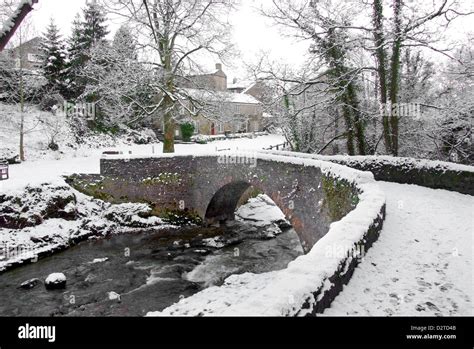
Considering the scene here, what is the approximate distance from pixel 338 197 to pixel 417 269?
4.66 m

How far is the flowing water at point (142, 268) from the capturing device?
1125cm

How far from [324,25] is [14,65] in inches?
813

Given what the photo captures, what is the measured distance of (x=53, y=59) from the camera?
30984mm

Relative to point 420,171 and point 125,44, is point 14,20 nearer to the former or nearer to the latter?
point 420,171

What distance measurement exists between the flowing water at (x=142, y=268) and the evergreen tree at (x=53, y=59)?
19.2 meters

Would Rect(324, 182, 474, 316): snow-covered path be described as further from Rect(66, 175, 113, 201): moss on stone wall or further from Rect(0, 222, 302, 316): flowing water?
Rect(66, 175, 113, 201): moss on stone wall

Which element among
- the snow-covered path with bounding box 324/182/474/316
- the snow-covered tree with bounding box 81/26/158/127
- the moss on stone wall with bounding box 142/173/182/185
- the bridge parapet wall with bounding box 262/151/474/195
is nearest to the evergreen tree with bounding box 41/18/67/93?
the snow-covered tree with bounding box 81/26/158/127

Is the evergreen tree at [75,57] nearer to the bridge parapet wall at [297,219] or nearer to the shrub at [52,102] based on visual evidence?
the shrub at [52,102]

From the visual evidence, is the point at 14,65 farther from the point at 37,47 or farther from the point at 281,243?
the point at 281,243

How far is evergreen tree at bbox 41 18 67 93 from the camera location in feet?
101

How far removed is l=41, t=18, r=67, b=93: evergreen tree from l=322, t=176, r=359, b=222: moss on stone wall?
26931 millimetres

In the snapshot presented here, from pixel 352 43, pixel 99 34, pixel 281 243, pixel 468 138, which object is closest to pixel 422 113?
pixel 468 138
